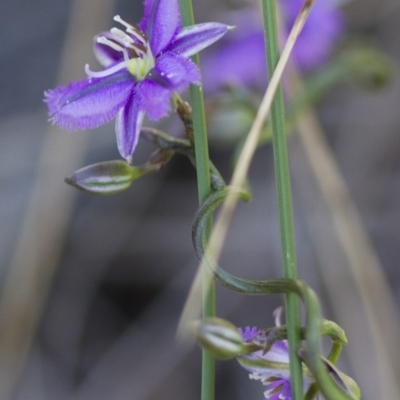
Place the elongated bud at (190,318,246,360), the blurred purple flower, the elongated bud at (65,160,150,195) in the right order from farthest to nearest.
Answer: the blurred purple flower → the elongated bud at (65,160,150,195) → the elongated bud at (190,318,246,360)

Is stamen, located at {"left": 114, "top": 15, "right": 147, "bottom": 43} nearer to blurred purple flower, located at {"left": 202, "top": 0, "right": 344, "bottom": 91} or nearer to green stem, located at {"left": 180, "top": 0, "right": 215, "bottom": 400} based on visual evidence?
green stem, located at {"left": 180, "top": 0, "right": 215, "bottom": 400}

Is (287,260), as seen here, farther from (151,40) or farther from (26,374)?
(26,374)

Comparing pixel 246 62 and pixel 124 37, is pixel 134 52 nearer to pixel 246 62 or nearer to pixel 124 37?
pixel 124 37

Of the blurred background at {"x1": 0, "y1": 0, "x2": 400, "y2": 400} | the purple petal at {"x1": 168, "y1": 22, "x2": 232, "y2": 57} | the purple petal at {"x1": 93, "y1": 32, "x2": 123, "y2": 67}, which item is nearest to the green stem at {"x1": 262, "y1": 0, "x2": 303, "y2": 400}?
the purple petal at {"x1": 168, "y1": 22, "x2": 232, "y2": 57}

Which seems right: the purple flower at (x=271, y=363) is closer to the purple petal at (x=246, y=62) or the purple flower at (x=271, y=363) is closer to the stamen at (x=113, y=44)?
the stamen at (x=113, y=44)

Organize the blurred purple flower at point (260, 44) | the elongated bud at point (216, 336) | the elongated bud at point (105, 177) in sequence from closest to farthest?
the elongated bud at point (216, 336) < the elongated bud at point (105, 177) < the blurred purple flower at point (260, 44)

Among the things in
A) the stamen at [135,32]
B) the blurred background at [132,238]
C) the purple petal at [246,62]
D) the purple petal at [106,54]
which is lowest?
the blurred background at [132,238]

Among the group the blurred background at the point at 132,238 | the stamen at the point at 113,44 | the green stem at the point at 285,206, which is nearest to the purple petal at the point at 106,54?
the stamen at the point at 113,44

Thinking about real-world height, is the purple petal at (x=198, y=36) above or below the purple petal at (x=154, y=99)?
above

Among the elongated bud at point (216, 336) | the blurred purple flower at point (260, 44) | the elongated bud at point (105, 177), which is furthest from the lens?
the blurred purple flower at point (260, 44)
